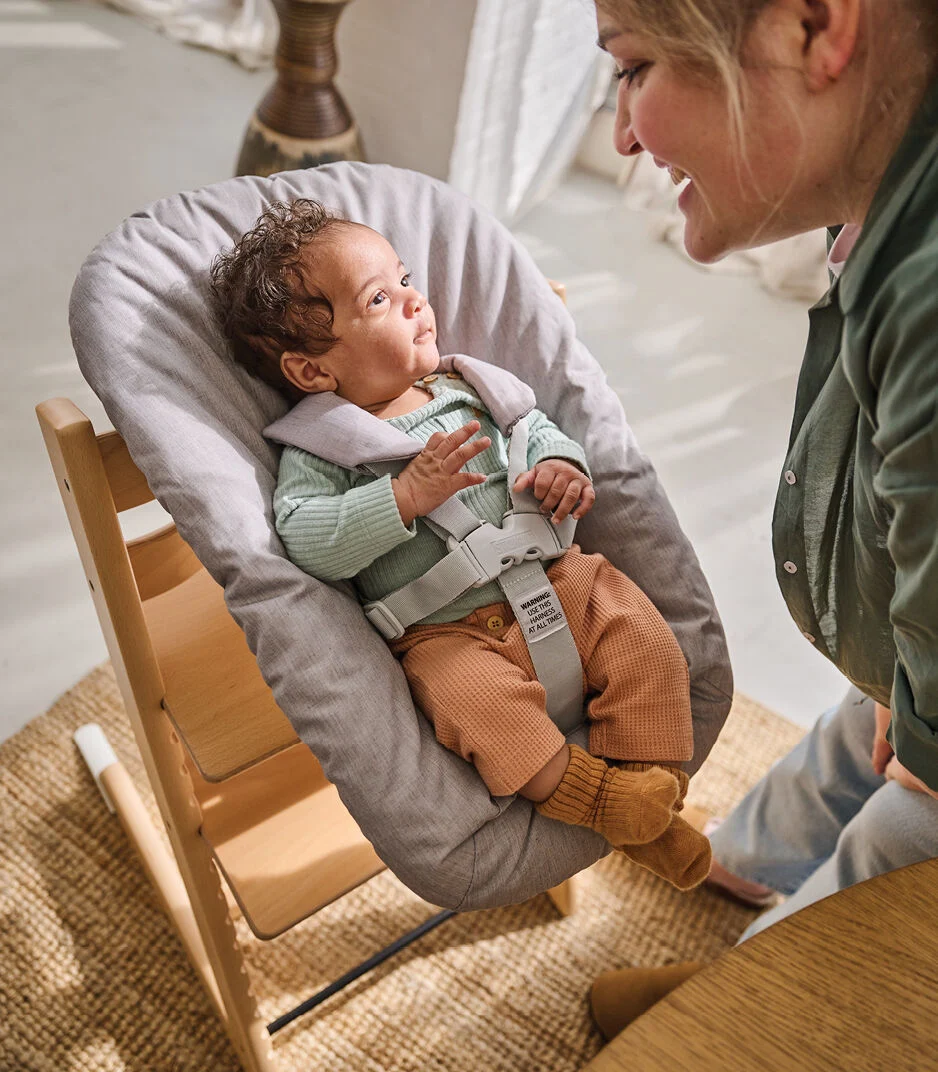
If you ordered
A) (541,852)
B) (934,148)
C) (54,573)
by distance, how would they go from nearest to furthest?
(934,148) < (541,852) < (54,573)

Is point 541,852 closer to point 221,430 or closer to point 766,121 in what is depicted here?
point 221,430

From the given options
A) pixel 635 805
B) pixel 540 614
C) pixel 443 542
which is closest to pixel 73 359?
pixel 443 542

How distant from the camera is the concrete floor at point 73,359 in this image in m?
1.76

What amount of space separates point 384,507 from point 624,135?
0.44 metres

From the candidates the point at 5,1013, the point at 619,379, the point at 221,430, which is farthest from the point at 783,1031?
the point at 619,379

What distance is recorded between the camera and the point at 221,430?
1.03 m

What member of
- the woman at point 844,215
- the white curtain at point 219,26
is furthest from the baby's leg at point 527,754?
the white curtain at point 219,26

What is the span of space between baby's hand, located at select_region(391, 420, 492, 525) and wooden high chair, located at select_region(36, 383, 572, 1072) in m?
0.25

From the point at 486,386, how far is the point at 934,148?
64 cm

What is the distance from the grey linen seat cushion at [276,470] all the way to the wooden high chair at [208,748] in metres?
0.07

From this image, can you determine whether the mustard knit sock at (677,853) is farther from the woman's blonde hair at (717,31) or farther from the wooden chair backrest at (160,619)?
the woman's blonde hair at (717,31)

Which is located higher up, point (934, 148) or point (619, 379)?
point (934, 148)

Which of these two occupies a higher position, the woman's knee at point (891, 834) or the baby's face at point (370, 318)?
the baby's face at point (370, 318)

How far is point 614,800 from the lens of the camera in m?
0.94
